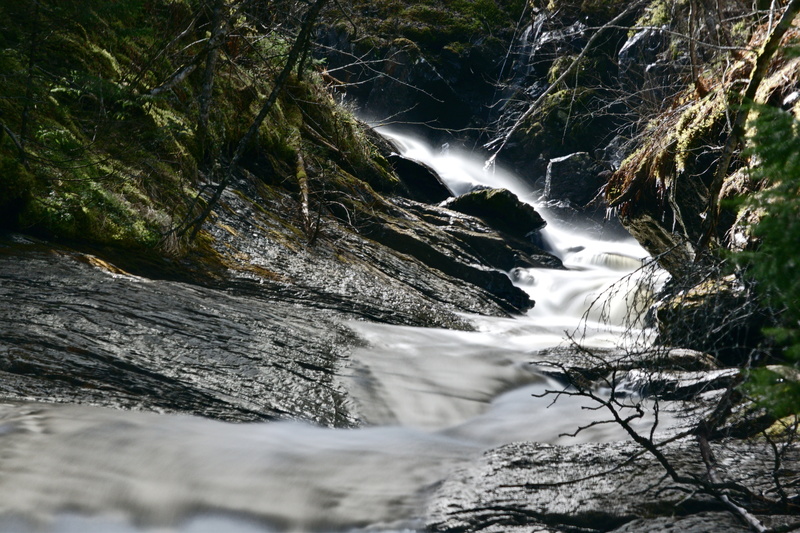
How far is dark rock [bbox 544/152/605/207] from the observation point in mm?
22312

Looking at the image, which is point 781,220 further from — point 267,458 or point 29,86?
point 29,86

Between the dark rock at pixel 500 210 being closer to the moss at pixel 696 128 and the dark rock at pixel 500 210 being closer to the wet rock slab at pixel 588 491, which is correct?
the moss at pixel 696 128

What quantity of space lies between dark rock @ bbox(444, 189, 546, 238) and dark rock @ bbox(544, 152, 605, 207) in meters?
7.76

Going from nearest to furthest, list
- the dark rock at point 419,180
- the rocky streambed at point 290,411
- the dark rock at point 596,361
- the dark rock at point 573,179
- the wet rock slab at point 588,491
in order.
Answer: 1. the wet rock slab at point 588,491
2. the rocky streambed at point 290,411
3. the dark rock at point 596,361
4. the dark rock at point 419,180
5. the dark rock at point 573,179

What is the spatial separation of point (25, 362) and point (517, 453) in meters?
3.07

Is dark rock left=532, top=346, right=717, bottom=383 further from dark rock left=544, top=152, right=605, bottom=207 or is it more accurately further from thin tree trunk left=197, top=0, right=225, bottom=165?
dark rock left=544, top=152, right=605, bottom=207

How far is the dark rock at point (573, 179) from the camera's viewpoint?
22312 mm

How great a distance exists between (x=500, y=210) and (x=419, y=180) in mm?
2250

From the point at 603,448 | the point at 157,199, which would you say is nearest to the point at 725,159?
the point at 603,448

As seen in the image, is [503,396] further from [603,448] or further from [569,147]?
[569,147]

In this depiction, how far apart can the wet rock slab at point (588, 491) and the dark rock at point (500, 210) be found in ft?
36.4

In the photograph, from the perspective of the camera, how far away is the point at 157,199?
690cm

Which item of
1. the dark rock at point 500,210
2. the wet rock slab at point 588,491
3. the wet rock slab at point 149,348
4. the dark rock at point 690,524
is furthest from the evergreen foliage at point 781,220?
the dark rock at point 500,210

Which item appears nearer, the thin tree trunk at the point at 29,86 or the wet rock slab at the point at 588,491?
the wet rock slab at the point at 588,491
